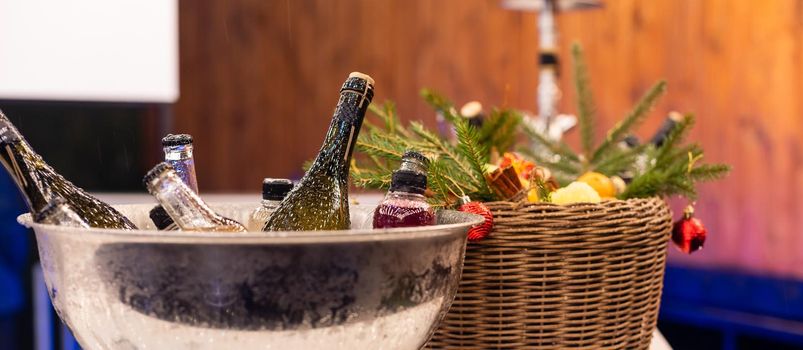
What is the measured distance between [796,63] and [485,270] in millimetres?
2380

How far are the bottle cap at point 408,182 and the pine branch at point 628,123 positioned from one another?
47 cm

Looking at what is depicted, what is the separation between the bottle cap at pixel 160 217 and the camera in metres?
0.60

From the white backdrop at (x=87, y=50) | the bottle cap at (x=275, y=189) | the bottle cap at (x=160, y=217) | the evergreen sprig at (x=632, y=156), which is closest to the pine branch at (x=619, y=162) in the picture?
the evergreen sprig at (x=632, y=156)

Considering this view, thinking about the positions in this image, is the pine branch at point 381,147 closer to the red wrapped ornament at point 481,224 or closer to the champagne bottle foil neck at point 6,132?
A: the red wrapped ornament at point 481,224

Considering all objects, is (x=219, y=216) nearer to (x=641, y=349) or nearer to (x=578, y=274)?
(x=578, y=274)

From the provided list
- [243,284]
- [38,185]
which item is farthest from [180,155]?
[243,284]

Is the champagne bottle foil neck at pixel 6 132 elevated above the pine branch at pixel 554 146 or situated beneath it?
elevated above

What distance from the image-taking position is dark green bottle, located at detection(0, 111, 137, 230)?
549 millimetres

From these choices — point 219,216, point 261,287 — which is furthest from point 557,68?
point 261,287

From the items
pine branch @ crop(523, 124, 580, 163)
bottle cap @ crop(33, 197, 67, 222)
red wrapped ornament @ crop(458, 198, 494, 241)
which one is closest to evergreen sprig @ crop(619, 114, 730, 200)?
pine branch @ crop(523, 124, 580, 163)

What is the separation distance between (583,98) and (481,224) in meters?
0.53

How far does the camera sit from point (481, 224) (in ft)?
2.11

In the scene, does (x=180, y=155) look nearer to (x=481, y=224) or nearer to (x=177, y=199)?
(x=177, y=199)

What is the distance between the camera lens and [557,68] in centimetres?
235
